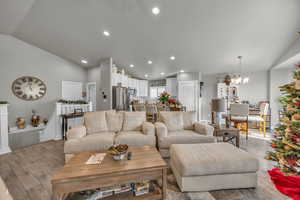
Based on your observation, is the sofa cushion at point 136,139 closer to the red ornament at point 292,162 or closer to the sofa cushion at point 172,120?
the sofa cushion at point 172,120

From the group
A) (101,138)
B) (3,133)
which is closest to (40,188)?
(101,138)

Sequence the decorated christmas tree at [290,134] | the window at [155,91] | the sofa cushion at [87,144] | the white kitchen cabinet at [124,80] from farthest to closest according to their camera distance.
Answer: the window at [155,91], the white kitchen cabinet at [124,80], the sofa cushion at [87,144], the decorated christmas tree at [290,134]

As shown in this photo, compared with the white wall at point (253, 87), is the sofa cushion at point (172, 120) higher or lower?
lower

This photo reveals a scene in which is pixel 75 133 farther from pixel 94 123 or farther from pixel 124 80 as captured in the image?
pixel 124 80

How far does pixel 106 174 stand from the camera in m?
1.38

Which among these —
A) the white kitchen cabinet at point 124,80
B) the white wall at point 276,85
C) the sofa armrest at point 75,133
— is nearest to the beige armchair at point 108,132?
the sofa armrest at point 75,133

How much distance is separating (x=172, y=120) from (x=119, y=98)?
9.13 feet

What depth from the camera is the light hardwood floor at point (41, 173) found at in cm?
168

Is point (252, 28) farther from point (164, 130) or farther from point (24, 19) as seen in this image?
point (24, 19)

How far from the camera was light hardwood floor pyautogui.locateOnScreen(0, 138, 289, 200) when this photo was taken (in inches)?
66.3

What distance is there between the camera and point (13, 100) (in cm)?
438

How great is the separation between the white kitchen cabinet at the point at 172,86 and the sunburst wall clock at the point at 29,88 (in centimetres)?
572

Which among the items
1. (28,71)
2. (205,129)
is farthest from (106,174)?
(28,71)

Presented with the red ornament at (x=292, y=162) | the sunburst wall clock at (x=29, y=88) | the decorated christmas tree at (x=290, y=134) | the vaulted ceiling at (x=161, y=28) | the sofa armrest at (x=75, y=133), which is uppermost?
the vaulted ceiling at (x=161, y=28)
